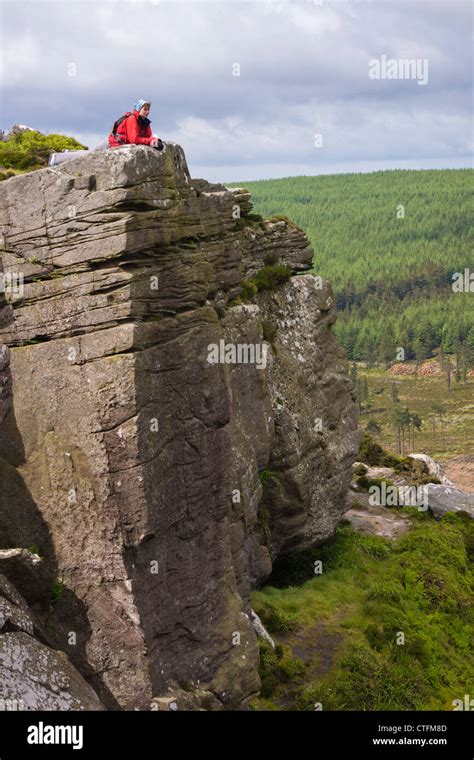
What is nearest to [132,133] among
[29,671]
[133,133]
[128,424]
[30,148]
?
[133,133]

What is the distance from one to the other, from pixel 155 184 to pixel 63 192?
2.35 metres

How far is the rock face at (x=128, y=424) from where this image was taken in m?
21.0

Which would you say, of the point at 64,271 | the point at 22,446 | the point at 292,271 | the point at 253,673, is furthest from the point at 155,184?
the point at 292,271

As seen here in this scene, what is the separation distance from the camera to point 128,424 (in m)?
20.9

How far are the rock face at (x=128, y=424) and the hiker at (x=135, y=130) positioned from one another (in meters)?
0.59

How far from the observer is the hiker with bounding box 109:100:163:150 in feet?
71.9

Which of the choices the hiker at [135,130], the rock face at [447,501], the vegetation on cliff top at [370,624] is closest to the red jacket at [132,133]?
the hiker at [135,130]

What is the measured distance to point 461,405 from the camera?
16638cm

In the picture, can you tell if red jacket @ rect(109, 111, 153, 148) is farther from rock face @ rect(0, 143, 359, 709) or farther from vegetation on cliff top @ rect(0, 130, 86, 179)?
vegetation on cliff top @ rect(0, 130, 86, 179)

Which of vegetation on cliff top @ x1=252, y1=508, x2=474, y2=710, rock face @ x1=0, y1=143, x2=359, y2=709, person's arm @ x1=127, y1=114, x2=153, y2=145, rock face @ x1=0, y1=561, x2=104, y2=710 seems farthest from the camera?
vegetation on cliff top @ x1=252, y1=508, x2=474, y2=710

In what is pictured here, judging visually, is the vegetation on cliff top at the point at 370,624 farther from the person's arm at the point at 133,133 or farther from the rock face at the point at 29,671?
the person's arm at the point at 133,133

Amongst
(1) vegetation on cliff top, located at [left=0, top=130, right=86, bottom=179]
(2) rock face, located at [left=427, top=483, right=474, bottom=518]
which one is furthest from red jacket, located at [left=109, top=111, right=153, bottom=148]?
(2) rock face, located at [left=427, top=483, right=474, bottom=518]

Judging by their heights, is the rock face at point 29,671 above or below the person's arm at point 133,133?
below

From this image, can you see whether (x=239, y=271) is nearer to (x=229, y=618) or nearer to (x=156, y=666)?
(x=229, y=618)
